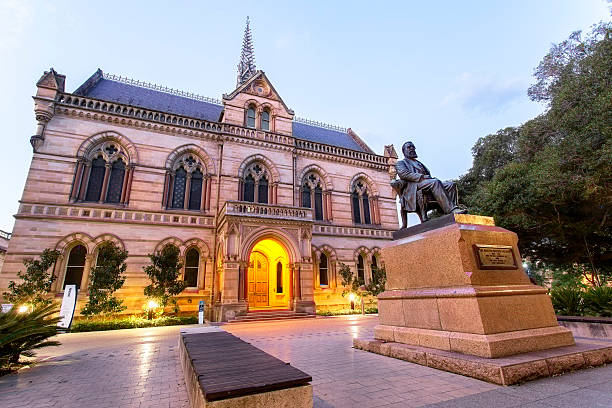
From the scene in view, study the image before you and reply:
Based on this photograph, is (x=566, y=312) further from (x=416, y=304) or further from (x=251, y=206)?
(x=251, y=206)

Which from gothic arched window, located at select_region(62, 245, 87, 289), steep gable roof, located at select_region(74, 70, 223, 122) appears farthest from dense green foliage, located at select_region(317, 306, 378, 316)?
steep gable roof, located at select_region(74, 70, 223, 122)

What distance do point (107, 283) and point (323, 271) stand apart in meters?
13.0

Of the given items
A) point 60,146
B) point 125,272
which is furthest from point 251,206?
point 60,146

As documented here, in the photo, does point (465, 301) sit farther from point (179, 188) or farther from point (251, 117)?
point (251, 117)

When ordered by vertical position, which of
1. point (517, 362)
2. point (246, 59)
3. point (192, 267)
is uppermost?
point (246, 59)

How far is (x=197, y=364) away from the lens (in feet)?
10.9

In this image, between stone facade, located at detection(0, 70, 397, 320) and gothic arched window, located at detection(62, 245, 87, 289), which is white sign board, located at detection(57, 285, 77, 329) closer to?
stone facade, located at detection(0, 70, 397, 320)

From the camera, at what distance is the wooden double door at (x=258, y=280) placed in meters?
20.2

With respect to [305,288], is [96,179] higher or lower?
higher

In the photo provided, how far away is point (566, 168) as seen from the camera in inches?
443

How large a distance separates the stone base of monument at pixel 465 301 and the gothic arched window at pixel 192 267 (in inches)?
541

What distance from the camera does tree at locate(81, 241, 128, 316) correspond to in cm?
1349

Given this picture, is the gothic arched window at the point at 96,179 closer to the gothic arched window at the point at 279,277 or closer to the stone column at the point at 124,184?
the stone column at the point at 124,184

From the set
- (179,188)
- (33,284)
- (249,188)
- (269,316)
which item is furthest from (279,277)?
(33,284)
